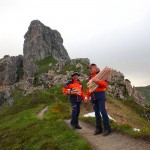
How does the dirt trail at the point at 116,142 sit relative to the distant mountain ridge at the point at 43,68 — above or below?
below

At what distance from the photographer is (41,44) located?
14500 cm

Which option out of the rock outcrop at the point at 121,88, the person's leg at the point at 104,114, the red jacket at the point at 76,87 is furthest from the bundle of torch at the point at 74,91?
the rock outcrop at the point at 121,88

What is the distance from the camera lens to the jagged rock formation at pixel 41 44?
14438cm

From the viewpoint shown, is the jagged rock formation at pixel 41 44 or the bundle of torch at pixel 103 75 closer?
the bundle of torch at pixel 103 75

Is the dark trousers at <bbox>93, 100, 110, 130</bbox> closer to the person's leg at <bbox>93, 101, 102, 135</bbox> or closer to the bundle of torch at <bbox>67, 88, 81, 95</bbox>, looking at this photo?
the person's leg at <bbox>93, 101, 102, 135</bbox>

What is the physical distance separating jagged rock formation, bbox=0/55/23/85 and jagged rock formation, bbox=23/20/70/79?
6603 millimetres

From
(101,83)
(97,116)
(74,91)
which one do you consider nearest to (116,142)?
(97,116)

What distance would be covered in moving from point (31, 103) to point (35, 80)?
44.3 meters

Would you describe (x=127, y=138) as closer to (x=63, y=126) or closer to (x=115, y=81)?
(x=63, y=126)

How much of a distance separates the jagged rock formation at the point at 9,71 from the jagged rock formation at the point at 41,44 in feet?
21.7

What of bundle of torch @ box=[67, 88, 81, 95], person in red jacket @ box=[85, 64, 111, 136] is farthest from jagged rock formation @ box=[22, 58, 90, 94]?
person in red jacket @ box=[85, 64, 111, 136]

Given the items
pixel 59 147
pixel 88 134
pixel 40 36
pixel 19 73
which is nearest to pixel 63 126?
pixel 88 134

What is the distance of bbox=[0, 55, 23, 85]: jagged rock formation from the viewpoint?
13150cm

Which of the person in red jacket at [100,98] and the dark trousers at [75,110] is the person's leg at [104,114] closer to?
the person in red jacket at [100,98]
